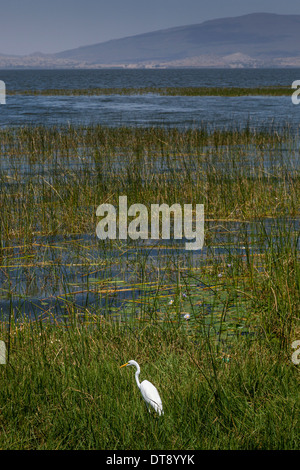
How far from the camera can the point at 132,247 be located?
7848 millimetres

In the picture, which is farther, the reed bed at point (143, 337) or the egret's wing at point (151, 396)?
the reed bed at point (143, 337)

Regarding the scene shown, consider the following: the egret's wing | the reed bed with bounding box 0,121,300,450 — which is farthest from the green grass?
the egret's wing

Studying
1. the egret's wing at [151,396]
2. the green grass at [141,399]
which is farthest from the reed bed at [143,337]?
the egret's wing at [151,396]

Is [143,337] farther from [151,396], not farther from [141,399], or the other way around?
[151,396]

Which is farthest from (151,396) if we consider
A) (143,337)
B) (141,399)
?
(143,337)

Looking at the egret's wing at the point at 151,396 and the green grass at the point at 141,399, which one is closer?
the egret's wing at the point at 151,396

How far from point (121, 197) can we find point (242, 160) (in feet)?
17.1

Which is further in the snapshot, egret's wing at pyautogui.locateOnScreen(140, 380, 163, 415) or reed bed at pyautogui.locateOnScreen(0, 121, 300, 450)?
reed bed at pyautogui.locateOnScreen(0, 121, 300, 450)

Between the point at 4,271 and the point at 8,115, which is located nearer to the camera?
the point at 4,271

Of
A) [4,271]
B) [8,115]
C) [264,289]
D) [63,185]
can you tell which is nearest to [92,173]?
[63,185]

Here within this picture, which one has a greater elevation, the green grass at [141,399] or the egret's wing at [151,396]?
the egret's wing at [151,396]

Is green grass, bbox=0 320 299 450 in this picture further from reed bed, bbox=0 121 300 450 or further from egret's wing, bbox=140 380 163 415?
egret's wing, bbox=140 380 163 415

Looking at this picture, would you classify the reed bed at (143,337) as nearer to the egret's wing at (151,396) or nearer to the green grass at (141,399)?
the green grass at (141,399)

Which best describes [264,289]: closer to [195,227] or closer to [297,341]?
[297,341]
